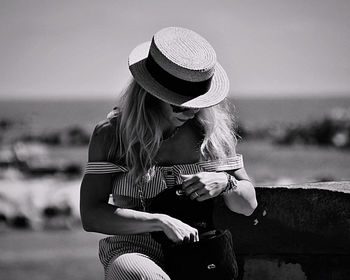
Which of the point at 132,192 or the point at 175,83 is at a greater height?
the point at 175,83

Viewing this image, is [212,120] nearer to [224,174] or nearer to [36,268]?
[224,174]

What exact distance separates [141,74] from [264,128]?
202ft

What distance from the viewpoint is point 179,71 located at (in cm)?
278

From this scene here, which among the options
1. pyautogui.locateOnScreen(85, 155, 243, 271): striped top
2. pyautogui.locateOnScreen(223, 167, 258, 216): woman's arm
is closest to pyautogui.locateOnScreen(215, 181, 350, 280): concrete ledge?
pyautogui.locateOnScreen(223, 167, 258, 216): woman's arm

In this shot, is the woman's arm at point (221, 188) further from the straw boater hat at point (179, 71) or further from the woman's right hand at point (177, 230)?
the straw boater hat at point (179, 71)

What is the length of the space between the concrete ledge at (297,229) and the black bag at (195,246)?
51 centimetres

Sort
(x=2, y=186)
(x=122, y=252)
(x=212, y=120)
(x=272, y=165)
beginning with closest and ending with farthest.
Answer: (x=122, y=252)
(x=212, y=120)
(x=2, y=186)
(x=272, y=165)

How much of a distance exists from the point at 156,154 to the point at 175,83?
0.26 meters

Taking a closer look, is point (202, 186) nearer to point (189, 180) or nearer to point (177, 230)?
point (189, 180)

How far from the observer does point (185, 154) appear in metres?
2.94

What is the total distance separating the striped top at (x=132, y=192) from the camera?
2.79m

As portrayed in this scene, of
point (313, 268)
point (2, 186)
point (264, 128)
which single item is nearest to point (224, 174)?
point (313, 268)

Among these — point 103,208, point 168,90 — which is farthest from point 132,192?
point 168,90

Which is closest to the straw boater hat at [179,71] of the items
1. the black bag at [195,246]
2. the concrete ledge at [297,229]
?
the black bag at [195,246]
